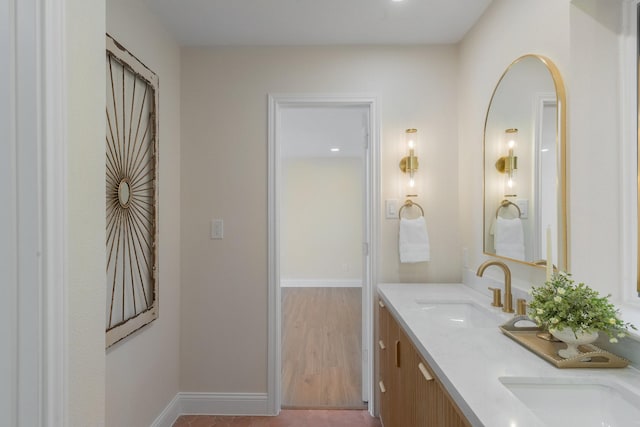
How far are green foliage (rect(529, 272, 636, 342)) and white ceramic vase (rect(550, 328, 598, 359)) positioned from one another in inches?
0.8

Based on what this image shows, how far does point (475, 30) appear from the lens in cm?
210

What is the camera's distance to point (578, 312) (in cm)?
104

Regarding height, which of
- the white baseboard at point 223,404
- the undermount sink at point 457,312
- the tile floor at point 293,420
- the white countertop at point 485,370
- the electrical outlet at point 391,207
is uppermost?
the electrical outlet at point 391,207

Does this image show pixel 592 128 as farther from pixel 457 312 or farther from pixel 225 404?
pixel 225 404

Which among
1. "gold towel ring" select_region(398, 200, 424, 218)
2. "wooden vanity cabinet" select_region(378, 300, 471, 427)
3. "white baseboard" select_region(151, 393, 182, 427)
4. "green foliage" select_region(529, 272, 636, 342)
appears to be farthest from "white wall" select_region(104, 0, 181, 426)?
"green foliage" select_region(529, 272, 636, 342)

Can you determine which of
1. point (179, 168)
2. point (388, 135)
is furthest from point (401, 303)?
point (179, 168)

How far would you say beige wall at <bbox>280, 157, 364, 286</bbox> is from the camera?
21.7 feet

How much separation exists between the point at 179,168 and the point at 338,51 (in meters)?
1.29

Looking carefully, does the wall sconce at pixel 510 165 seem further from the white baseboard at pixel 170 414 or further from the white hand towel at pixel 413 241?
the white baseboard at pixel 170 414

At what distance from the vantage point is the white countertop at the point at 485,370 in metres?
0.82

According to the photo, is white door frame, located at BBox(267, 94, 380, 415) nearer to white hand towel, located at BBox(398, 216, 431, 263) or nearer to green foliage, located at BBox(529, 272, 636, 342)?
white hand towel, located at BBox(398, 216, 431, 263)

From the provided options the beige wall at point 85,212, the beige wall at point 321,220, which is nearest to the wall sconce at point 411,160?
the beige wall at point 85,212

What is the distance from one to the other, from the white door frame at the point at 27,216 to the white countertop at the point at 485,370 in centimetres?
88

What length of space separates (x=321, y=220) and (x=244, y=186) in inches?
169
